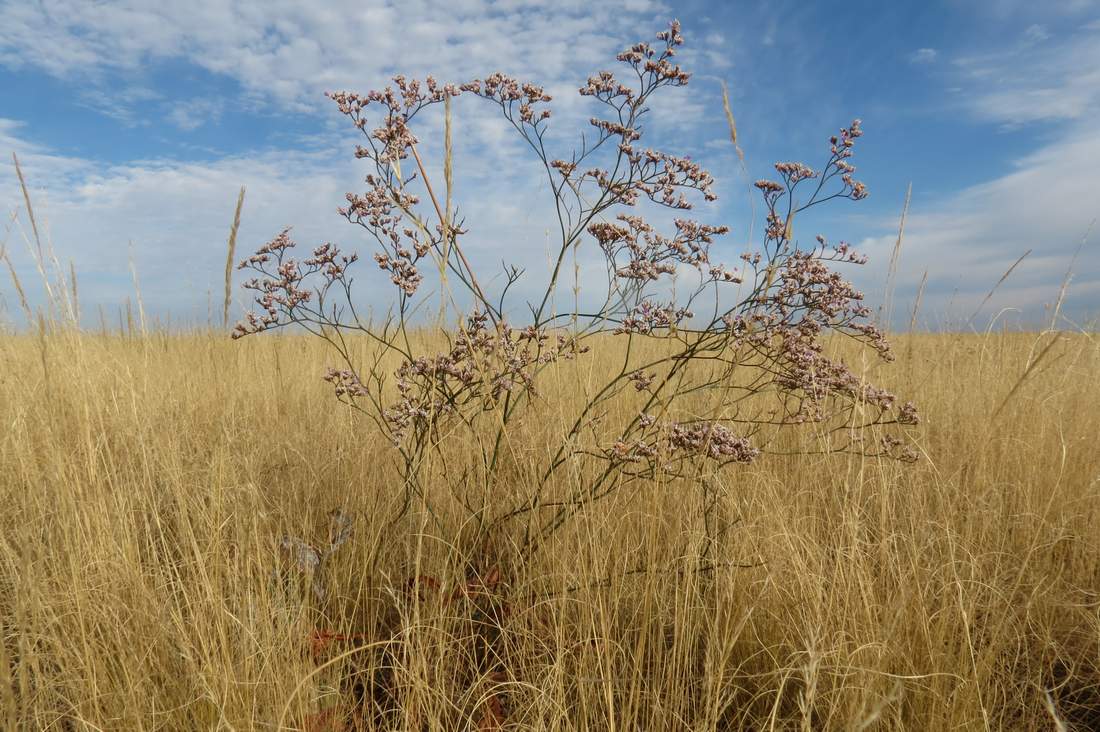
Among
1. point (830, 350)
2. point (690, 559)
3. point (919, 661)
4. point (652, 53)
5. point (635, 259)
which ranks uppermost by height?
point (652, 53)

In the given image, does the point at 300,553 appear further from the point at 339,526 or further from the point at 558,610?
the point at 558,610

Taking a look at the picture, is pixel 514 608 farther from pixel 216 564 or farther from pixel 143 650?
pixel 143 650

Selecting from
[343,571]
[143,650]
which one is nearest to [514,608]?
[343,571]

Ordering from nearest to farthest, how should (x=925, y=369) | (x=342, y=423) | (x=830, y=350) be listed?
(x=342, y=423) → (x=830, y=350) → (x=925, y=369)

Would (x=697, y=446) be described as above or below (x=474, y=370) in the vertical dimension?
below

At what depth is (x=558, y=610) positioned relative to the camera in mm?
2133

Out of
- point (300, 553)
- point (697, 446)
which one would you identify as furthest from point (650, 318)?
point (300, 553)

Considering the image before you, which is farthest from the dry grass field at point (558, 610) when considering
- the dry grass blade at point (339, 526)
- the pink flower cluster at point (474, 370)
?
the pink flower cluster at point (474, 370)

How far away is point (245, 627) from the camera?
1857 millimetres

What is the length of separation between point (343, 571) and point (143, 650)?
65cm

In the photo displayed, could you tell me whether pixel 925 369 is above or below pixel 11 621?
above

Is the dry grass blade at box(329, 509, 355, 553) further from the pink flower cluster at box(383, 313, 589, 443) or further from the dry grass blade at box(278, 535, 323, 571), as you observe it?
the pink flower cluster at box(383, 313, 589, 443)

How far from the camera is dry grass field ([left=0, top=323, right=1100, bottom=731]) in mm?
1781

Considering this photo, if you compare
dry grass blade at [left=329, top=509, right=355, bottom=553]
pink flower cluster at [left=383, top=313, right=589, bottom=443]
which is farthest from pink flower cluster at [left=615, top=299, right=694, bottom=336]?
dry grass blade at [left=329, top=509, right=355, bottom=553]
